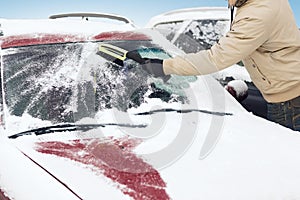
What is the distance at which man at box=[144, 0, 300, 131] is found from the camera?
6.30 feet

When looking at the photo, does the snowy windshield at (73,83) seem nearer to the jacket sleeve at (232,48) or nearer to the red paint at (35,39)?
the red paint at (35,39)

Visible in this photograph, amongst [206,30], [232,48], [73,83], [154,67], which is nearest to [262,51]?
[232,48]

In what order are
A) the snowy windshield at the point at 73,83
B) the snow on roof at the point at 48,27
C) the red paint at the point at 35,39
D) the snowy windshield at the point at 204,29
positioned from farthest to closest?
the snowy windshield at the point at 204,29 → the snow on roof at the point at 48,27 → the red paint at the point at 35,39 → the snowy windshield at the point at 73,83

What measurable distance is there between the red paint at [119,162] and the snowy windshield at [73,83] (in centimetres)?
29

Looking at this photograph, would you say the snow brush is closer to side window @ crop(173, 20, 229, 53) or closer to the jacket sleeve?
the jacket sleeve

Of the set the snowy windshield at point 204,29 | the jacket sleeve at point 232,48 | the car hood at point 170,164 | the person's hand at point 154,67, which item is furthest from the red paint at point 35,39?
the snowy windshield at point 204,29

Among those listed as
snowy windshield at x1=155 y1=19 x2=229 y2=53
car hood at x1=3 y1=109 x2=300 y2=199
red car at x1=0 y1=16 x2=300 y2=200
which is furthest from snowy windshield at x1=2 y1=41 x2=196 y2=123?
snowy windshield at x1=155 y1=19 x2=229 y2=53

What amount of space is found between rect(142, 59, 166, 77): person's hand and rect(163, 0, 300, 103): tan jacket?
5 cm

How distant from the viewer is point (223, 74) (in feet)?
12.9

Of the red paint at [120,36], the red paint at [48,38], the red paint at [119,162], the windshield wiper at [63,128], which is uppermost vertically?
the red paint at [48,38]

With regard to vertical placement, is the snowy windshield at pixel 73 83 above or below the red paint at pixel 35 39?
below

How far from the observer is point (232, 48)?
199cm

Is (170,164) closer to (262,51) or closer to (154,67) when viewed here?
(154,67)

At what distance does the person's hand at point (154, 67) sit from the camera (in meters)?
2.18
